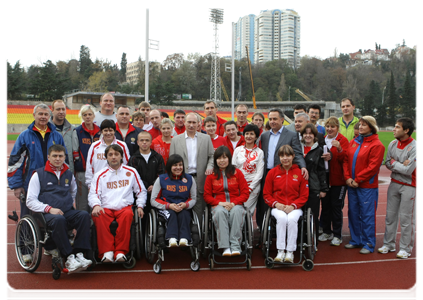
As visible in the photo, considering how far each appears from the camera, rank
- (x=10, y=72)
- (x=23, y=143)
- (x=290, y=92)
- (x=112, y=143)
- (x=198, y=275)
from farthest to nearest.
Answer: (x=290, y=92), (x=10, y=72), (x=112, y=143), (x=23, y=143), (x=198, y=275)

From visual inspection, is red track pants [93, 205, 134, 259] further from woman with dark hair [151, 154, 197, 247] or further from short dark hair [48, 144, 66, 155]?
short dark hair [48, 144, 66, 155]

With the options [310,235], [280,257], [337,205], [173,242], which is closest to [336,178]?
[337,205]

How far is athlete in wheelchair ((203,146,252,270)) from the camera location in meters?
3.79

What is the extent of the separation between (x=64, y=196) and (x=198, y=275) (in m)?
1.72

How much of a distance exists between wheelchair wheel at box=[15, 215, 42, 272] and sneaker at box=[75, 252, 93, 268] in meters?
0.38

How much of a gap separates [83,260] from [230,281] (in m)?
1.56

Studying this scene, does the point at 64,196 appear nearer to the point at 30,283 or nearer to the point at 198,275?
the point at 30,283

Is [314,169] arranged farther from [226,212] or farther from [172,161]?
[172,161]

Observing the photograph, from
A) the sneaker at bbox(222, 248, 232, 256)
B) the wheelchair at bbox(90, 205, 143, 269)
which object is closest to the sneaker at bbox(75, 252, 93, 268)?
the wheelchair at bbox(90, 205, 143, 269)

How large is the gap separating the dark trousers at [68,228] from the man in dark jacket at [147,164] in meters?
0.80

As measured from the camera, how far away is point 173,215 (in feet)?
12.6

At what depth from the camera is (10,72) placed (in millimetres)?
44219

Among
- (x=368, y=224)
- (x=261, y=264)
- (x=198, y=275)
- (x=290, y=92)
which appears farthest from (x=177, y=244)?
(x=290, y=92)

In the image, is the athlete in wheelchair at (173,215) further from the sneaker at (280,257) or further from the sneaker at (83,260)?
the sneaker at (280,257)
